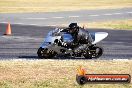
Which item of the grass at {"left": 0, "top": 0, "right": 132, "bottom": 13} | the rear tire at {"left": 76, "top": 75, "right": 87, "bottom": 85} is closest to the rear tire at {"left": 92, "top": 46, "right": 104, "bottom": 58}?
the rear tire at {"left": 76, "top": 75, "right": 87, "bottom": 85}

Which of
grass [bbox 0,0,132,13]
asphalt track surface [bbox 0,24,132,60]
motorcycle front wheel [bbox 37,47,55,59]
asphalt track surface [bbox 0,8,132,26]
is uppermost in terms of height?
grass [bbox 0,0,132,13]

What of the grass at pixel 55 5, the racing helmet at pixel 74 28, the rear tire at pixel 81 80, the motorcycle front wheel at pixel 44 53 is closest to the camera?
the rear tire at pixel 81 80

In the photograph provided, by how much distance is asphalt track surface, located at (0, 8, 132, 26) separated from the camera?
3925cm

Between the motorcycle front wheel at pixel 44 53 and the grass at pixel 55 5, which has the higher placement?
the grass at pixel 55 5

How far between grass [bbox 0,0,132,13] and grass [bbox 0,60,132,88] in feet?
96.9

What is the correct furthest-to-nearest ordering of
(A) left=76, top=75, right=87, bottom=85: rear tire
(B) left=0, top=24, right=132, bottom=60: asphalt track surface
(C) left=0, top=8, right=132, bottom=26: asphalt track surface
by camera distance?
(C) left=0, top=8, right=132, bottom=26: asphalt track surface
(B) left=0, top=24, right=132, bottom=60: asphalt track surface
(A) left=76, top=75, right=87, bottom=85: rear tire

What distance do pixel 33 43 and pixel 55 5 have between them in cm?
2937

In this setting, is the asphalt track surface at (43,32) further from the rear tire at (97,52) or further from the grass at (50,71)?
the grass at (50,71)

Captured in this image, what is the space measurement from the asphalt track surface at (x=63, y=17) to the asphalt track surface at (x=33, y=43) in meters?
4.28

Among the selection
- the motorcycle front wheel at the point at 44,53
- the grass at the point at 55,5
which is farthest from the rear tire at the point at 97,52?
the grass at the point at 55,5

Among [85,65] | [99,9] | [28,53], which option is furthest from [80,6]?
[85,65]

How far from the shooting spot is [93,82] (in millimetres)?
12297

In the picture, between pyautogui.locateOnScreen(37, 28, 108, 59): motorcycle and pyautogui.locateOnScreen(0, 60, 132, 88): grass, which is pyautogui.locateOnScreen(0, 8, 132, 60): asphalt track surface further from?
pyautogui.locateOnScreen(0, 60, 132, 88): grass

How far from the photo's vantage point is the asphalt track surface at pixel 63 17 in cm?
3925
